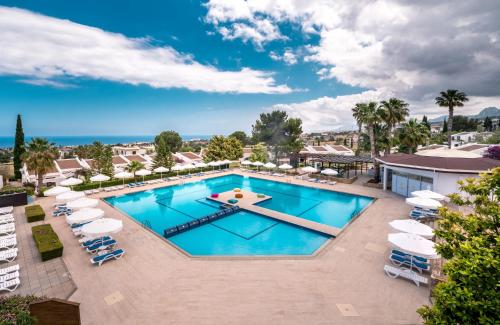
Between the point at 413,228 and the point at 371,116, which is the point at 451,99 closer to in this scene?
the point at 371,116

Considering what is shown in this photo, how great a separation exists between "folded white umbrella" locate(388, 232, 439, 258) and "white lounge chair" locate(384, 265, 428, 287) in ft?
3.33

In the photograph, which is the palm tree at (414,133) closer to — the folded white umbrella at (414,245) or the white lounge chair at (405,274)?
the folded white umbrella at (414,245)

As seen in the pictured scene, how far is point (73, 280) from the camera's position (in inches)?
406

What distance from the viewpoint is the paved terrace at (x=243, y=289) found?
321 inches

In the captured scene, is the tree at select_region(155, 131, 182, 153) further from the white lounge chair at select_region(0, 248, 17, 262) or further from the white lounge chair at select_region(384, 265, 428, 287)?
the white lounge chair at select_region(384, 265, 428, 287)

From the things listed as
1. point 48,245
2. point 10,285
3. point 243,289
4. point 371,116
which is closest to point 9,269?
point 10,285

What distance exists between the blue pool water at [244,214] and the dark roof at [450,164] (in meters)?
5.28

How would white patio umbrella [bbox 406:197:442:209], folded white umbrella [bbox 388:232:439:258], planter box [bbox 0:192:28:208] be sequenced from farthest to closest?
planter box [bbox 0:192:28:208], white patio umbrella [bbox 406:197:442:209], folded white umbrella [bbox 388:232:439:258]

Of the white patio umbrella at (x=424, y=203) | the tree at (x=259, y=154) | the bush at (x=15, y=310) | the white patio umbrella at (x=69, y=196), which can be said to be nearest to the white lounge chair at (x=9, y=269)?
the bush at (x=15, y=310)

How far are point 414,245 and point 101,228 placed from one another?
1474 centimetres

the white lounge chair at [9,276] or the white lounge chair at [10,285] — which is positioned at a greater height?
the white lounge chair at [9,276]

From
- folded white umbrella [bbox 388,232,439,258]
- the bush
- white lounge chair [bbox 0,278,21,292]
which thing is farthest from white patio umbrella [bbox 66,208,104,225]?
folded white umbrella [bbox 388,232,439,258]

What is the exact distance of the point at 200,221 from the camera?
18.0 m

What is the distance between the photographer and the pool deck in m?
16.1
